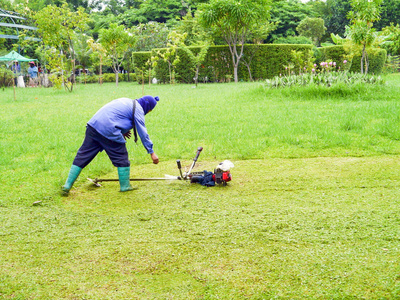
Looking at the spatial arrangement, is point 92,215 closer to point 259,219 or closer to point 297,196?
point 259,219

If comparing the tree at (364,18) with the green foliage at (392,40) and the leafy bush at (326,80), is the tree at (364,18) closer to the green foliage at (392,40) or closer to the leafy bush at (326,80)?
the leafy bush at (326,80)

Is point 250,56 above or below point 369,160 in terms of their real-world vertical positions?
above

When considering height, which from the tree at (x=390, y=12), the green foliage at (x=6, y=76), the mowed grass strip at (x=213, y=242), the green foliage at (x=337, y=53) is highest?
the tree at (x=390, y=12)

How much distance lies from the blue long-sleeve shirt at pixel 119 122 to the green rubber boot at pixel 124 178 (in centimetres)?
36

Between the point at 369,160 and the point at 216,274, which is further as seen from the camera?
the point at 369,160

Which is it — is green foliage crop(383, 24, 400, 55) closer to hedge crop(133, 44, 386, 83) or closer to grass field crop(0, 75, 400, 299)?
hedge crop(133, 44, 386, 83)

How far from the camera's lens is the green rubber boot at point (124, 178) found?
508cm

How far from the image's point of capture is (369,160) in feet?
20.7

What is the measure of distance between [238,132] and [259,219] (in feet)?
14.1

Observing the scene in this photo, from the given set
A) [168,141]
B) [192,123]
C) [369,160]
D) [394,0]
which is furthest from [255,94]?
[394,0]

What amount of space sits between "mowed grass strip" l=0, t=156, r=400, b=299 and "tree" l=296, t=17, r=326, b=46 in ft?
113

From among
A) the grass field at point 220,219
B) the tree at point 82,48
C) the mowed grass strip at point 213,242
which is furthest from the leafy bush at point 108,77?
the mowed grass strip at point 213,242

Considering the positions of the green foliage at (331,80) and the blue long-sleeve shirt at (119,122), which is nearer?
the blue long-sleeve shirt at (119,122)

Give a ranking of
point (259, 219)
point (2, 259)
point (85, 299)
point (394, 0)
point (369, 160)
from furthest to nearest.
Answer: point (394, 0) < point (369, 160) < point (259, 219) < point (2, 259) < point (85, 299)
